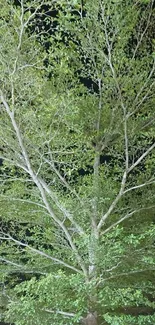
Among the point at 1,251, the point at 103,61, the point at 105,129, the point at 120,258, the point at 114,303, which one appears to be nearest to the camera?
the point at 114,303

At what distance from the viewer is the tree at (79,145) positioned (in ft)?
9.64

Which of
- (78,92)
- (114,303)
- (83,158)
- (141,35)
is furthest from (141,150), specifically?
(114,303)

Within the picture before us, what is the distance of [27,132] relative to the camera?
3408 mm

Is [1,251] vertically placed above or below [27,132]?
below

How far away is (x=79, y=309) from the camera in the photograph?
2889mm

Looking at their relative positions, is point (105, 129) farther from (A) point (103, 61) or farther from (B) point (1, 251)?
(B) point (1, 251)

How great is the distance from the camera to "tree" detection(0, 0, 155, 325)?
9.64 feet

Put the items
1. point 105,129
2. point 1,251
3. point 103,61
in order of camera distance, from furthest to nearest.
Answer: point 1,251, point 105,129, point 103,61

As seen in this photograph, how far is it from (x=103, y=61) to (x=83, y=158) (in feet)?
3.26

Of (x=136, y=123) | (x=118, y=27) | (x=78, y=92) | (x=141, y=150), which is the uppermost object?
(x=118, y=27)

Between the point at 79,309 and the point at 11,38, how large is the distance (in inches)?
90.3

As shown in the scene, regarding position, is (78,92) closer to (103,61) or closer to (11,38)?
(103,61)

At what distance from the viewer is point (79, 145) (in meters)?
3.56

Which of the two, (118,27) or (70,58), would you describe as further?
(70,58)
